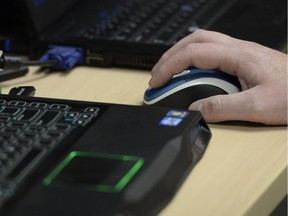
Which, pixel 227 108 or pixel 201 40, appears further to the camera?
pixel 201 40

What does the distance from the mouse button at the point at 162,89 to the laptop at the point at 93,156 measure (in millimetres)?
100

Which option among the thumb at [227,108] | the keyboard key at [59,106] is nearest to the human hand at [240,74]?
the thumb at [227,108]

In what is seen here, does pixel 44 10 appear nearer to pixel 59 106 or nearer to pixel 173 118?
pixel 59 106

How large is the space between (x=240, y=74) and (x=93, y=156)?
258mm

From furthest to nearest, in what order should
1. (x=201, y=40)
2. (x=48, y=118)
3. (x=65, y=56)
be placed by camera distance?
(x=65, y=56) → (x=201, y=40) → (x=48, y=118)

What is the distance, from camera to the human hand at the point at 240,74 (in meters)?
0.81

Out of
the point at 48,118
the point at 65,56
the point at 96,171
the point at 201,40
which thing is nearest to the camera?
the point at 96,171

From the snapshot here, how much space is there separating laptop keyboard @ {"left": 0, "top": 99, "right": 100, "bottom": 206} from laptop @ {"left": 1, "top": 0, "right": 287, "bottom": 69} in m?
0.26

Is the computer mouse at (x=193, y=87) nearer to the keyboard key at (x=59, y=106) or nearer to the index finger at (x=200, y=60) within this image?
the index finger at (x=200, y=60)

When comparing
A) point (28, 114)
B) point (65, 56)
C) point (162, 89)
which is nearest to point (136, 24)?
point (65, 56)

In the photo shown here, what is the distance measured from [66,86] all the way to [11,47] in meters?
0.20

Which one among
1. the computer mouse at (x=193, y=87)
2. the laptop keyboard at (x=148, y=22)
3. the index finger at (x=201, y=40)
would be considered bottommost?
the laptop keyboard at (x=148, y=22)

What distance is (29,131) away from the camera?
76 cm

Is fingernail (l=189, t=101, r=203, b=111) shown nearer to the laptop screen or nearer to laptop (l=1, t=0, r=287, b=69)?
laptop (l=1, t=0, r=287, b=69)
